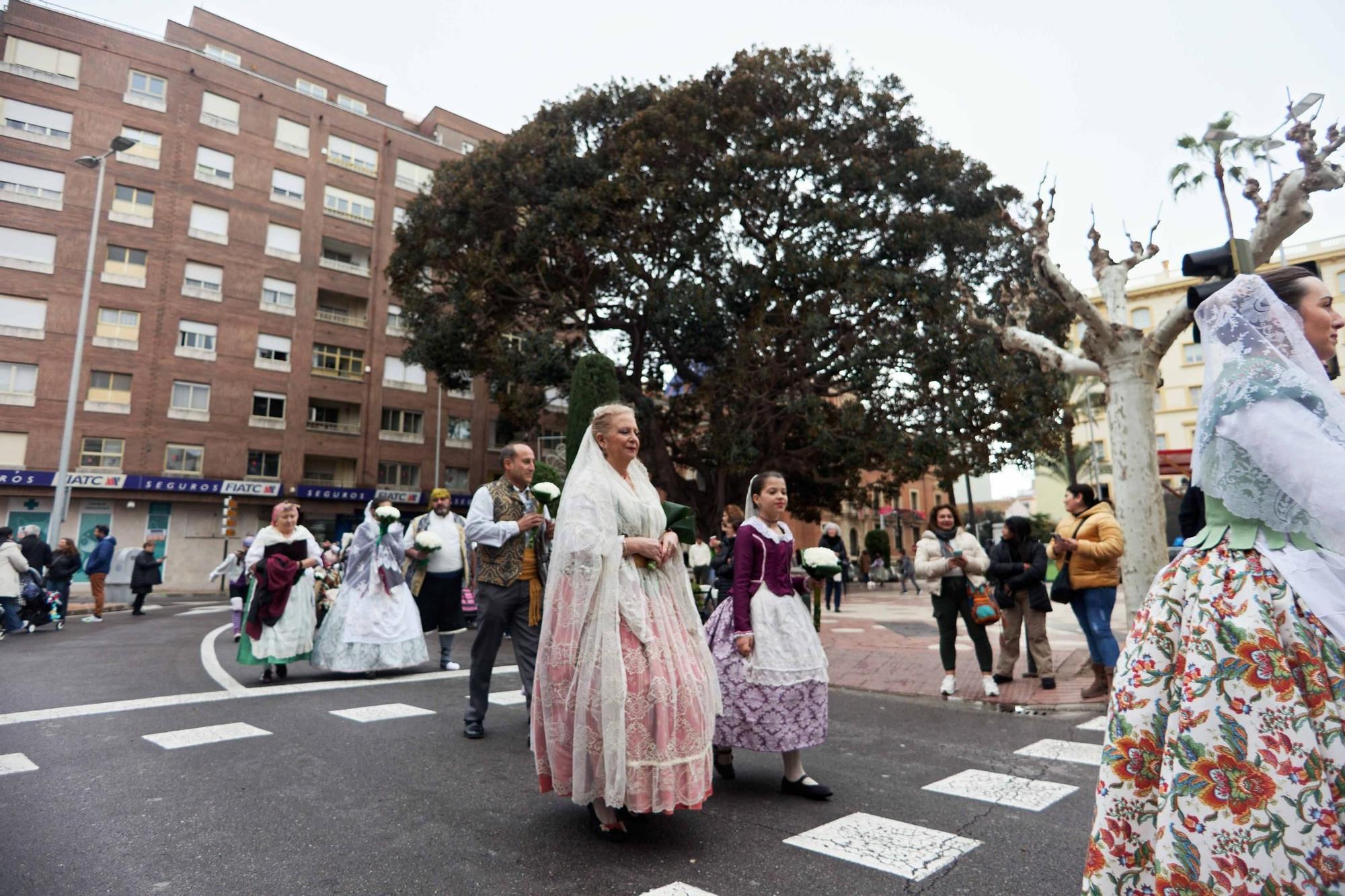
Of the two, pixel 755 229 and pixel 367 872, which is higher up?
pixel 755 229

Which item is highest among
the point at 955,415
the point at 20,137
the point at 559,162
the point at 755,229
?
the point at 20,137

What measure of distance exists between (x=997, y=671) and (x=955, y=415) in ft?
33.7

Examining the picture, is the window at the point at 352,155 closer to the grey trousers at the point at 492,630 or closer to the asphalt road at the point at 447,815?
the asphalt road at the point at 447,815

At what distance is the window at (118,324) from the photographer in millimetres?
30250

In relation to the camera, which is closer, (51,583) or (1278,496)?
(1278,496)

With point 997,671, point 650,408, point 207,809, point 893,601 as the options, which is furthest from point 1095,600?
point 893,601

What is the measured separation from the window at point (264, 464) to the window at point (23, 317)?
8.19 meters

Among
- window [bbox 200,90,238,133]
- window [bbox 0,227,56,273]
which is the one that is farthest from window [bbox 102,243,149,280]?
window [bbox 200,90,238,133]

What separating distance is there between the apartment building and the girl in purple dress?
23.3 m

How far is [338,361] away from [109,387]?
28.4 feet

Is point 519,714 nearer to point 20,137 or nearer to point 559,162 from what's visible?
point 559,162

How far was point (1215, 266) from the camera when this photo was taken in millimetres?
2533

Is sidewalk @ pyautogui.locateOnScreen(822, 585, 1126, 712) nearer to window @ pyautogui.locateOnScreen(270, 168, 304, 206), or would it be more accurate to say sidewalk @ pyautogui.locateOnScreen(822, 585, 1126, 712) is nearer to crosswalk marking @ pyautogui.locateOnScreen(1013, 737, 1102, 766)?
crosswalk marking @ pyautogui.locateOnScreen(1013, 737, 1102, 766)

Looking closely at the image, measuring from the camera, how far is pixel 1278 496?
1.99 m
